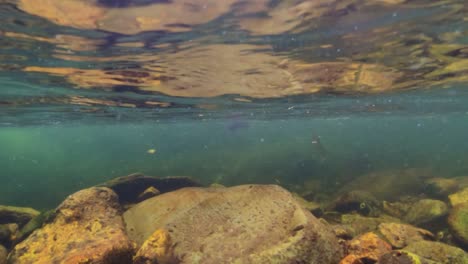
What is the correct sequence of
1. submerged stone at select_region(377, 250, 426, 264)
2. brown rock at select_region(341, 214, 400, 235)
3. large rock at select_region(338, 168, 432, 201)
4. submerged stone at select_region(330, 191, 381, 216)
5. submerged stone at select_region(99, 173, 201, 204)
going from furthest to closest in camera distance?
large rock at select_region(338, 168, 432, 201)
submerged stone at select_region(99, 173, 201, 204)
submerged stone at select_region(330, 191, 381, 216)
brown rock at select_region(341, 214, 400, 235)
submerged stone at select_region(377, 250, 426, 264)

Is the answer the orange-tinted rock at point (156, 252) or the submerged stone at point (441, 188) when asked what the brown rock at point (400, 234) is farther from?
the submerged stone at point (441, 188)

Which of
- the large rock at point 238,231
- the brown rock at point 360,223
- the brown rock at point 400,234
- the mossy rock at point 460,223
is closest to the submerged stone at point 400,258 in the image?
the large rock at point 238,231

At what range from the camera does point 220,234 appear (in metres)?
6.93

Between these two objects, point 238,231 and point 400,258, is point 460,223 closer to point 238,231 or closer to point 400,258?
point 400,258

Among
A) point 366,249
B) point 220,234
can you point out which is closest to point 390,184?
point 366,249

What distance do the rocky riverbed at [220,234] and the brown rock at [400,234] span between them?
3 centimetres

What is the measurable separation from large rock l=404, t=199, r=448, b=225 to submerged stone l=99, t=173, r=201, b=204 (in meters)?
9.73

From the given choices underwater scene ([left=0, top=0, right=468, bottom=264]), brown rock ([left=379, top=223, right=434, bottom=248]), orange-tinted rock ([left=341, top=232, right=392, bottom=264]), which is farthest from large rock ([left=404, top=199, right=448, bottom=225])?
orange-tinted rock ([left=341, top=232, right=392, bottom=264])

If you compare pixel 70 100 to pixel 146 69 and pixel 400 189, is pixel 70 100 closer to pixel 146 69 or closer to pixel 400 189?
pixel 146 69

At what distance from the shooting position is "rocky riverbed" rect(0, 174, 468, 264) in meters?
6.12

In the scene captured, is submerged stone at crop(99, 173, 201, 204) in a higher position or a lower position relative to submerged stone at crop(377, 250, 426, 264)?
lower

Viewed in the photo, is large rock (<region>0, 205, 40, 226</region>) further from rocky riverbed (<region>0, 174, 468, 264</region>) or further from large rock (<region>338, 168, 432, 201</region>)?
large rock (<region>338, 168, 432, 201</region>)

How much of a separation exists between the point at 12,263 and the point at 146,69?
387 inches

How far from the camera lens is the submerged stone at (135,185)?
14812 millimetres
